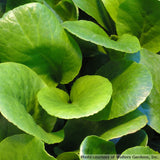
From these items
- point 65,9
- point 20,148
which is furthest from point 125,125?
point 65,9

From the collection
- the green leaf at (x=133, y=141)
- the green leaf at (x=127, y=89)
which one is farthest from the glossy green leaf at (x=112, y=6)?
the green leaf at (x=133, y=141)

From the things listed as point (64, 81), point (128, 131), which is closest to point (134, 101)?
point (128, 131)

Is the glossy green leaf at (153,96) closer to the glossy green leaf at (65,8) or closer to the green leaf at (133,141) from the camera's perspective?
the green leaf at (133,141)

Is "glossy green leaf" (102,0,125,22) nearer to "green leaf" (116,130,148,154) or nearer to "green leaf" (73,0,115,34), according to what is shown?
"green leaf" (73,0,115,34)

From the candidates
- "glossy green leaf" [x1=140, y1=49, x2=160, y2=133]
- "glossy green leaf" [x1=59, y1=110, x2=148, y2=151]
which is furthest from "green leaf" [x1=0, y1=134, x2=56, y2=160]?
"glossy green leaf" [x1=140, y1=49, x2=160, y2=133]

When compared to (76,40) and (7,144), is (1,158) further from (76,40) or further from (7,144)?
(76,40)

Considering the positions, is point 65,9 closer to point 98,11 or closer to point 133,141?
point 98,11
